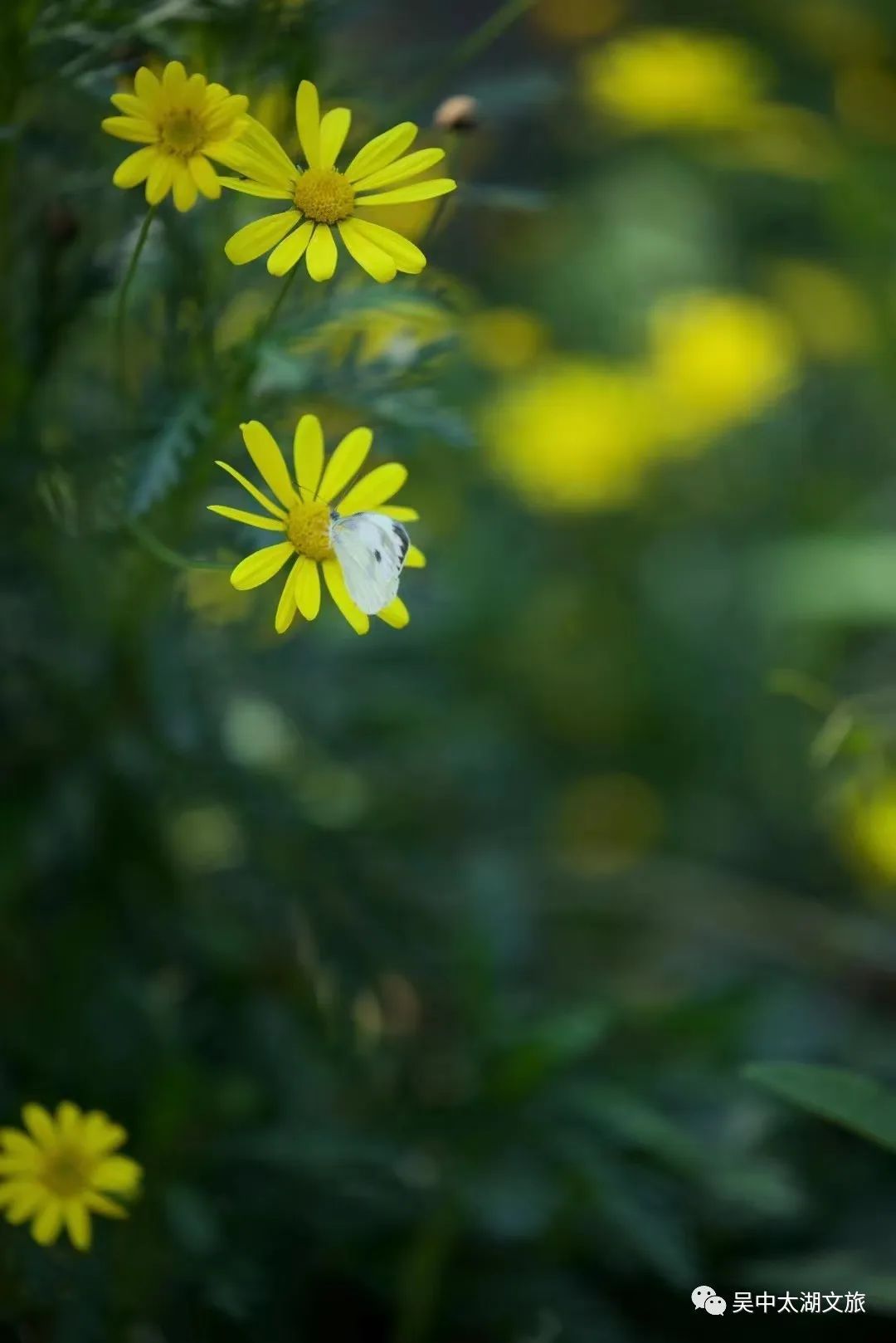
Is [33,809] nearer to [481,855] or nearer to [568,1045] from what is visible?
[568,1045]

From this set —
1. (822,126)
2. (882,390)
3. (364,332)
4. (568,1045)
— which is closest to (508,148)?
(822,126)

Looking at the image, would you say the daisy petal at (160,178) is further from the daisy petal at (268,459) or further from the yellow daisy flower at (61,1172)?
the yellow daisy flower at (61,1172)

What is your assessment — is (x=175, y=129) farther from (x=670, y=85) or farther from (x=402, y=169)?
(x=670, y=85)

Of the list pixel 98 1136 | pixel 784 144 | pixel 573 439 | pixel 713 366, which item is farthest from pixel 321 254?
pixel 784 144

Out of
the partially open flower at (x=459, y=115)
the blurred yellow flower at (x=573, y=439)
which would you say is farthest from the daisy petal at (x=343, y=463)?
the blurred yellow flower at (x=573, y=439)

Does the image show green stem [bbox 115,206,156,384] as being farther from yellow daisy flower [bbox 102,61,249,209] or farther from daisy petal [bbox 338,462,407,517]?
daisy petal [bbox 338,462,407,517]

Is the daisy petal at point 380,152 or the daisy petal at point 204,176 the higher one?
the daisy petal at point 380,152
